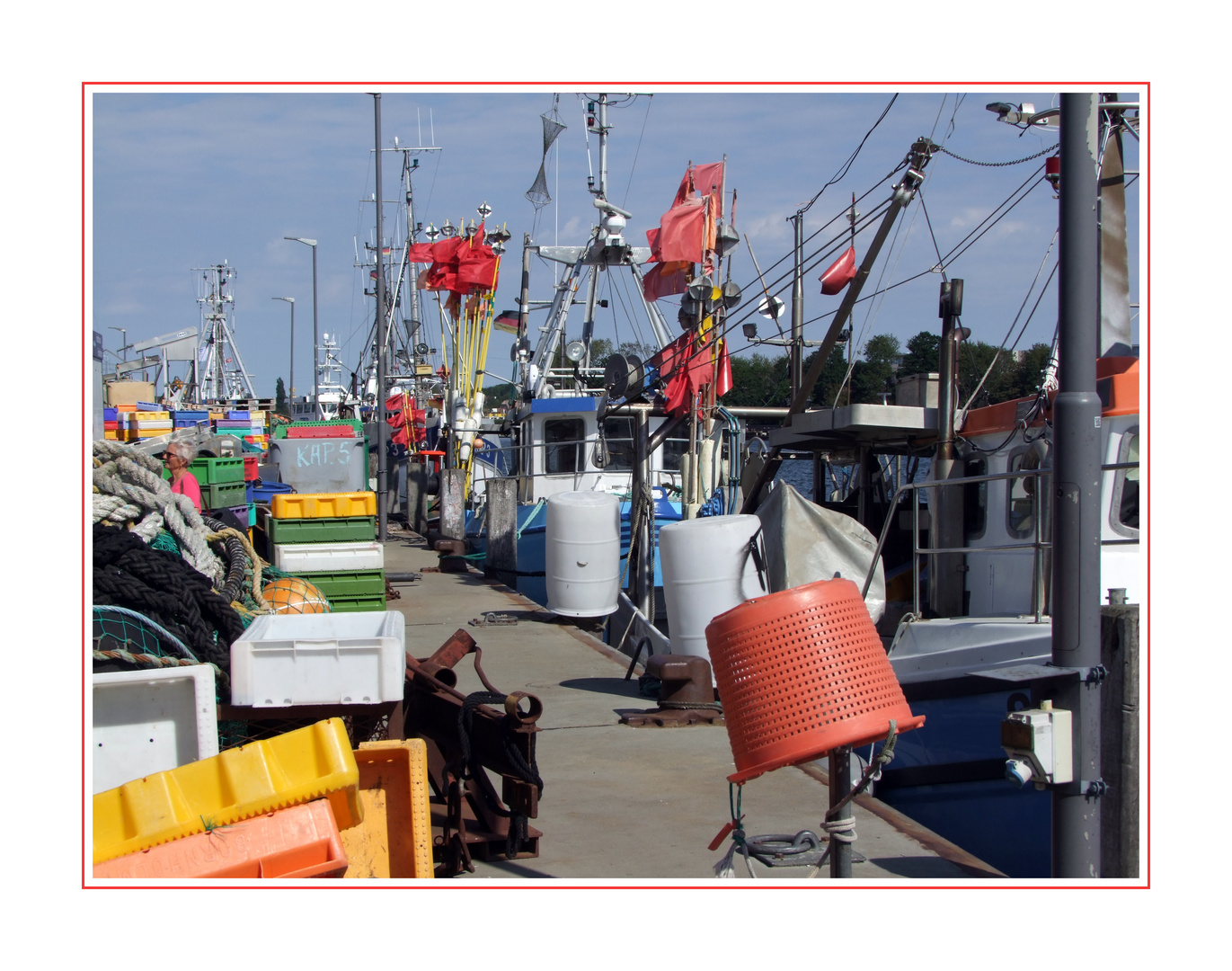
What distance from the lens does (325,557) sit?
8.00 meters

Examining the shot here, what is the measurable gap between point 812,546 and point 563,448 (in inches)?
357

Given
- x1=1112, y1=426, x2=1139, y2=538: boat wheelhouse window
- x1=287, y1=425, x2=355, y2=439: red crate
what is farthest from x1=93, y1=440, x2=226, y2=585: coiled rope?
x1=287, y1=425, x2=355, y2=439: red crate

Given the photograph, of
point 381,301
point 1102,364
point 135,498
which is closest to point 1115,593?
point 1102,364

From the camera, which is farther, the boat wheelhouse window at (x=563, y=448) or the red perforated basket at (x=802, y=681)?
the boat wheelhouse window at (x=563, y=448)

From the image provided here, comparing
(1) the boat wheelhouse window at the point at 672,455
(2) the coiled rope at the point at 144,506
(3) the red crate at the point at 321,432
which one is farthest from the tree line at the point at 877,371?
(2) the coiled rope at the point at 144,506

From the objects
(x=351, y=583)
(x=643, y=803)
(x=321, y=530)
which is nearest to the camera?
(x=643, y=803)

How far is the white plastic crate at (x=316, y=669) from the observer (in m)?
3.88

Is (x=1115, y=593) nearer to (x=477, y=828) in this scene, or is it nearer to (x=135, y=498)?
(x=477, y=828)

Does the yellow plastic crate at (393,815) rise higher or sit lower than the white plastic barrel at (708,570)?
lower

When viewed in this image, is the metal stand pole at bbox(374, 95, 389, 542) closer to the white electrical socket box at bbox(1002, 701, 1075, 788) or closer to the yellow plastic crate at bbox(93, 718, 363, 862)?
the yellow plastic crate at bbox(93, 718, 363, 862)

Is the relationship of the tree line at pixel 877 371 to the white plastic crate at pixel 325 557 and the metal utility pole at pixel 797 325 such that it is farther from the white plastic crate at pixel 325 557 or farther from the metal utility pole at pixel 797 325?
the white plastic crate at pixel 325 557

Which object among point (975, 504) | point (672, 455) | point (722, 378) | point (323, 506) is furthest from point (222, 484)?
point (672, 455)

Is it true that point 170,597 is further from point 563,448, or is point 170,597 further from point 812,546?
point 563,448

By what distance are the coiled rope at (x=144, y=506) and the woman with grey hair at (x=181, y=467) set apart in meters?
1.63
